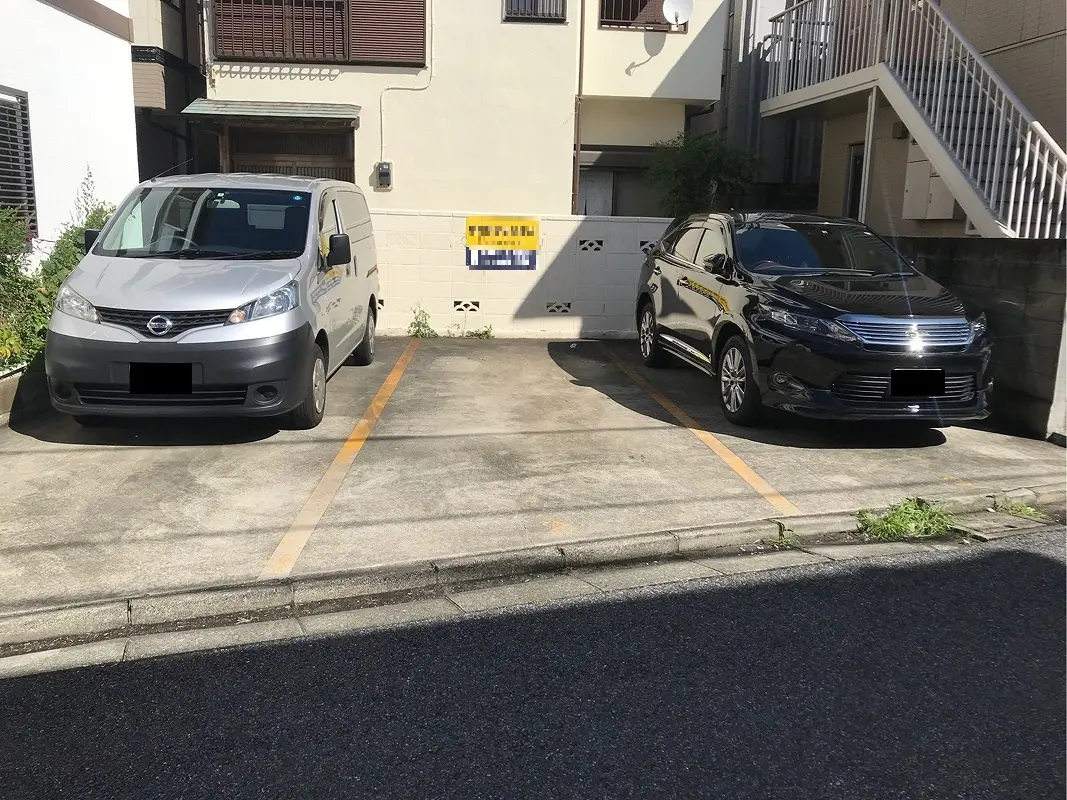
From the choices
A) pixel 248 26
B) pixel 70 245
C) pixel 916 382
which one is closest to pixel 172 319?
pixel 70 245

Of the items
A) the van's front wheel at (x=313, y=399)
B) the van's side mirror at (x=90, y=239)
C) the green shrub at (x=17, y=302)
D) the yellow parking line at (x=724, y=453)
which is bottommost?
the yellow parking line at (x=724, y=453)

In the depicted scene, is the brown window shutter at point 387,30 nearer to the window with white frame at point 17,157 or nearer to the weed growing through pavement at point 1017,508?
the window with white frame at point 17,157

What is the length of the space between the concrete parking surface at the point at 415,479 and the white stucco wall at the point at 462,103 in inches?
232

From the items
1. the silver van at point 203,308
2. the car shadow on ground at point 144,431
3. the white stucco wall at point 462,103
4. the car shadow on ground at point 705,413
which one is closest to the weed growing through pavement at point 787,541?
the car shadow on ground at point 705,413

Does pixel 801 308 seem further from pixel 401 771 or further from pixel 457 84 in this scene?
pixel 457 84

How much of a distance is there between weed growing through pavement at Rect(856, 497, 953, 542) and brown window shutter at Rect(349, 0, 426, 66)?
34.1ft

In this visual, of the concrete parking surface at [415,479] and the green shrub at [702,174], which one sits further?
the green shrub at [702,174]

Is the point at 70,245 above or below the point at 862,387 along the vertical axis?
above

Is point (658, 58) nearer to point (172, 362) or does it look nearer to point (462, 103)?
point (462, 103)

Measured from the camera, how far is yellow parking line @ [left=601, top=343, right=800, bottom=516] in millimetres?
5301

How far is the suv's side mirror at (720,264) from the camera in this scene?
7.25 meters

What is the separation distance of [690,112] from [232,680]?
14.1 m

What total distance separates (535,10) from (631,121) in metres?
2.66

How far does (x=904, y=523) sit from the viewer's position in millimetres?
4930
